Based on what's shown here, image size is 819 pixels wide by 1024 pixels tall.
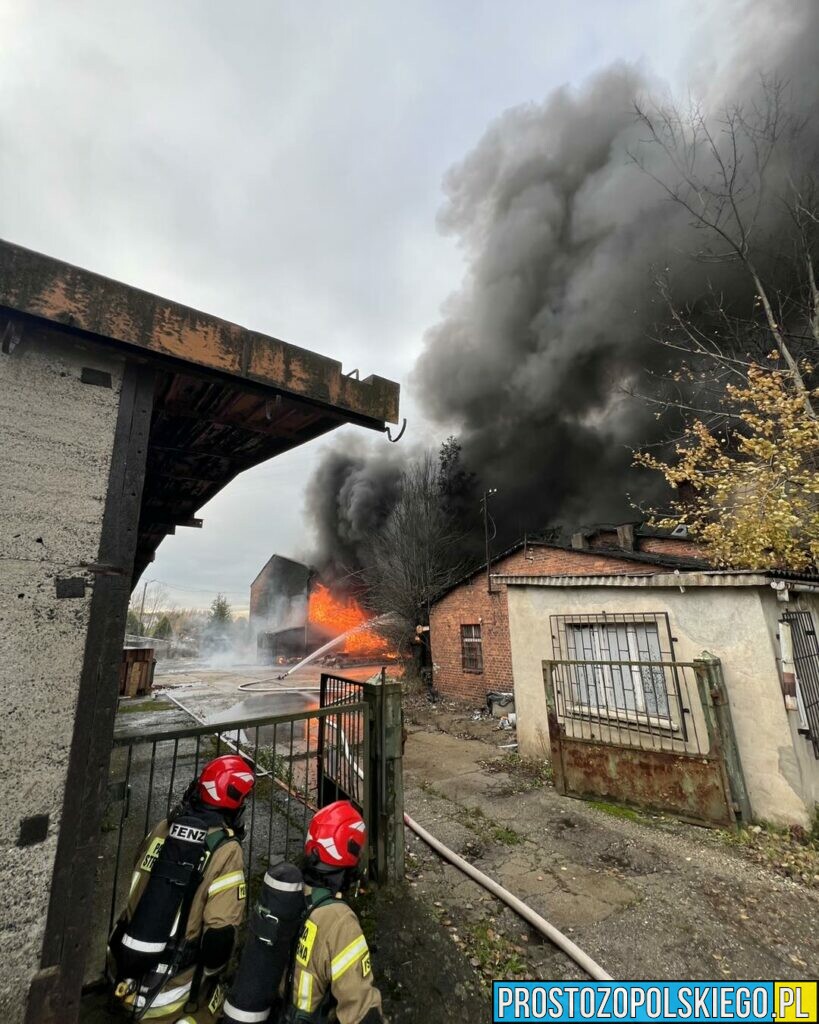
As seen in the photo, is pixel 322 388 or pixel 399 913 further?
pixel 399 913

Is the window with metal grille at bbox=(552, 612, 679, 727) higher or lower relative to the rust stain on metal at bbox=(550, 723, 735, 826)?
higher

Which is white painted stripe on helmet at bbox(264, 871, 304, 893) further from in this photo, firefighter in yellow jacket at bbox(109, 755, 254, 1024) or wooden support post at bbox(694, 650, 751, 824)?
wooden support post at bbox(694, 650, 751, 824)

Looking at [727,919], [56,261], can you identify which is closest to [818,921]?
[727,919]

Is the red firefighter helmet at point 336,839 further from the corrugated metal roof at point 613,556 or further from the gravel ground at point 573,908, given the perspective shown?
the corrugated metal roof at point 613,556

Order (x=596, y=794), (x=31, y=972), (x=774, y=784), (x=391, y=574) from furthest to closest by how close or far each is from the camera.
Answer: (x=391, y=574), (x=596, y=794), (x=774, y=784), (x=31, y=972)

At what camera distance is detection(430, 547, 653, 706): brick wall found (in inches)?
493

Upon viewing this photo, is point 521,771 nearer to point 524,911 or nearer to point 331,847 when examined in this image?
point 524,911

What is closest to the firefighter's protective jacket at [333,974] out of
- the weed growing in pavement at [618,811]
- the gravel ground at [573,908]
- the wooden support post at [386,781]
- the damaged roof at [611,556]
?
the gravel ground at [573,908]

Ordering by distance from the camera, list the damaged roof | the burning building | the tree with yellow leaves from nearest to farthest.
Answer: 1. the tree with yellow leaves
2. the damaged roof
3. the burning building

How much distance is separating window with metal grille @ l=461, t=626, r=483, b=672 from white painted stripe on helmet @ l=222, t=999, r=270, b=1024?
479 inches

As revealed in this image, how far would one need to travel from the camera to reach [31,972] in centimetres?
180

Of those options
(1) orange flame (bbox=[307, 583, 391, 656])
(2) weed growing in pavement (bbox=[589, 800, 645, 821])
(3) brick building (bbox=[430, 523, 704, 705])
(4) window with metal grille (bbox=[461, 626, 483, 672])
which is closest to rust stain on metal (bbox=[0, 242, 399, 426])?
(2) weed growing in pavement (bbox=[589, 800, 645, 821])

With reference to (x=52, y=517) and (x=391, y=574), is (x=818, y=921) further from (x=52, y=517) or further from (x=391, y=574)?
(x=391, y=574)

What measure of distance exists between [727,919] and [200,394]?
5.25 m
